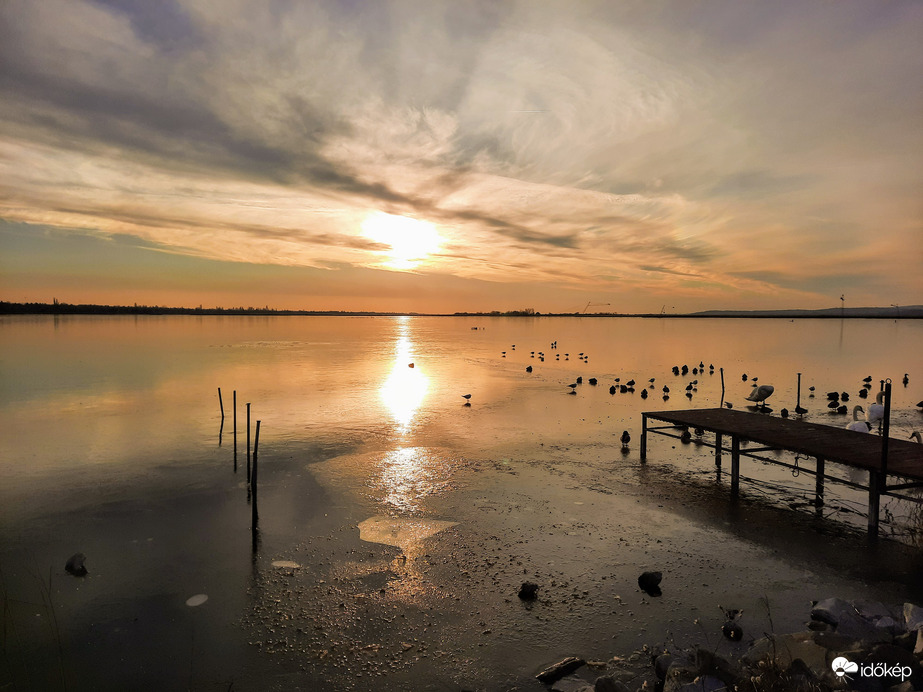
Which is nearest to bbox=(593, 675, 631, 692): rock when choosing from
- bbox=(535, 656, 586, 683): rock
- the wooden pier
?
bbox=(535, 656, 586, 683): rock

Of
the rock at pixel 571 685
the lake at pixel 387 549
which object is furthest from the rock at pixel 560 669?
the lake at pixel 387 549

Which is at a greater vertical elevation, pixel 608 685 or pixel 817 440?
pixel 817 440

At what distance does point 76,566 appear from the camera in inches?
450

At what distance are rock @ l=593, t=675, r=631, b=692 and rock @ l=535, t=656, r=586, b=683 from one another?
2.79ft

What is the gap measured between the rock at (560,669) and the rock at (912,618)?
16.8 ft

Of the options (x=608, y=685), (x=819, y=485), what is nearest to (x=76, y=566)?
(x=608, y=685)

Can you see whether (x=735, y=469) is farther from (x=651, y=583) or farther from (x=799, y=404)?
(x=799, y=404)

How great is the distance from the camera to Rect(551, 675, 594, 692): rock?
25.3ft

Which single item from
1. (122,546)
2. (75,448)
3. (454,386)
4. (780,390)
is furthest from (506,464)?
(780,390)

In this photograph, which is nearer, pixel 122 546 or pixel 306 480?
pixel 122 546

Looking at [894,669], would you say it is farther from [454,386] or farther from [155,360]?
[155,360]

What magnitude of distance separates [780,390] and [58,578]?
46.4 metres

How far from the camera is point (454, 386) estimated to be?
147 feet

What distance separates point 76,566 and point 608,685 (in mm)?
11406
